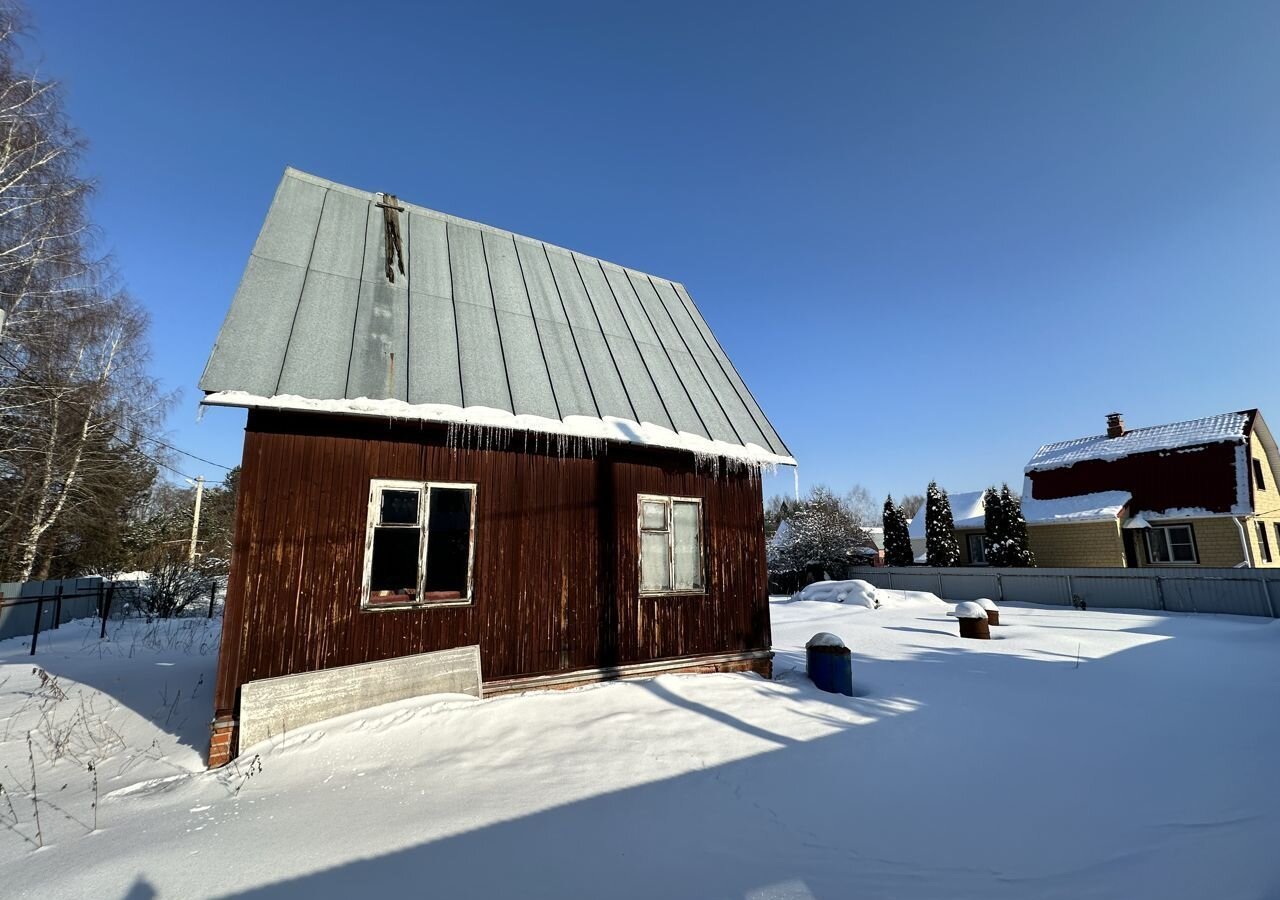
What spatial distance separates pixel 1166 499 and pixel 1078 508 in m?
2.86

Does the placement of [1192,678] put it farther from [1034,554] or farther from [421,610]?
[1034,554]

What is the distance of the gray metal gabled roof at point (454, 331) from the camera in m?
6.91

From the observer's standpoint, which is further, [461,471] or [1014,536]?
[1014,536]

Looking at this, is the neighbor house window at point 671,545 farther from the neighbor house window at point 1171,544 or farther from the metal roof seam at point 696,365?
the neighbor house window at point 1171,544

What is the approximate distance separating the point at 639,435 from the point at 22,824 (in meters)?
6.77

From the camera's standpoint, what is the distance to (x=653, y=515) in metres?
8.67

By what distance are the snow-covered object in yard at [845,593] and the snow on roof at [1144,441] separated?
1308 cm

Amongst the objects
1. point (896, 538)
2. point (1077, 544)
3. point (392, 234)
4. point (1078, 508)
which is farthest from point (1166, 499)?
point (392, 234)

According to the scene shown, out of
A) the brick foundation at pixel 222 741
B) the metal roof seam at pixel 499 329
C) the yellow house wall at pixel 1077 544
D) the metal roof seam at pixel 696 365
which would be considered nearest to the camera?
the brick foundation at pixel 222 741

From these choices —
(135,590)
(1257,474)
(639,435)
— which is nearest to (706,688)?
(639,435)

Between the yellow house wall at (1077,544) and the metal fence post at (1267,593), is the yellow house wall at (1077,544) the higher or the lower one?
the higher one

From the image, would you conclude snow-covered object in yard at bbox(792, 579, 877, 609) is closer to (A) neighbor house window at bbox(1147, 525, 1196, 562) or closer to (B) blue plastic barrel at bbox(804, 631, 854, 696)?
(A) neighbor house window at bbox(1147, 525, 1196, 562)

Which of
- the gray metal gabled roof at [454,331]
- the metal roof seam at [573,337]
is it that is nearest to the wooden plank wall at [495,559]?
the gray metal gabled roof at [454,331]

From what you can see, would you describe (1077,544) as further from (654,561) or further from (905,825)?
(905,825)
